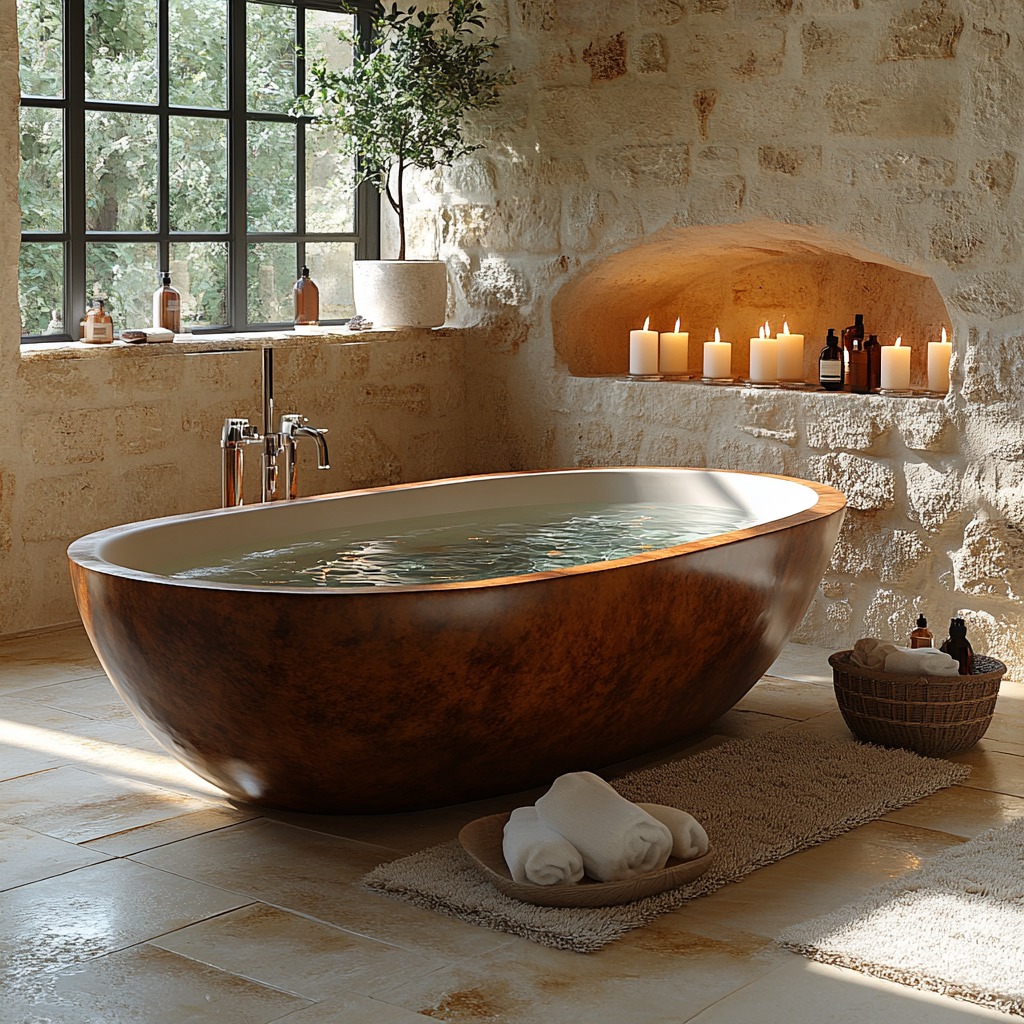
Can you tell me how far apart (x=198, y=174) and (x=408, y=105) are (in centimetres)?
71

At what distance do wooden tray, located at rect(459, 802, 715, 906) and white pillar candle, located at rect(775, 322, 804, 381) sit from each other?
2.41 m

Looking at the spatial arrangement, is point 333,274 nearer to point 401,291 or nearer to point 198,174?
point 401,291

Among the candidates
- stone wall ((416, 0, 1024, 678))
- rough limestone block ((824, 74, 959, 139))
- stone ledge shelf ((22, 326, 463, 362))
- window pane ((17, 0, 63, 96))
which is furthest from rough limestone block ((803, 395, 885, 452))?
window pane ((17, 0, 63, 96))

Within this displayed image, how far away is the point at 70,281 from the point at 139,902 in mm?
2534

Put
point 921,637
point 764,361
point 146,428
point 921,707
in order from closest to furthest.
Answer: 1. point 921,707
2. point 921,637
3. point 146,428
4. point 764,361

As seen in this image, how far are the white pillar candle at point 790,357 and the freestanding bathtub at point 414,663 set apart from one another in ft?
4.83

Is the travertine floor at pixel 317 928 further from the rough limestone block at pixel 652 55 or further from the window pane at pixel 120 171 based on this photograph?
the rough limestone block at pixel 652 55

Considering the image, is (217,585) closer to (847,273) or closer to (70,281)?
(70,281)

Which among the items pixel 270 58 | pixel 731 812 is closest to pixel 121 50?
pixel 270 58

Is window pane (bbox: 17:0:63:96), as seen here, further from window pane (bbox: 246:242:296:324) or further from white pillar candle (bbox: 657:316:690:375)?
white pillar candle (bbox: 657:316:690:375)

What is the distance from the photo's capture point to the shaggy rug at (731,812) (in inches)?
92.6

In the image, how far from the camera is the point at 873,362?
14.7 feet

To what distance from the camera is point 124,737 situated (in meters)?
3.35

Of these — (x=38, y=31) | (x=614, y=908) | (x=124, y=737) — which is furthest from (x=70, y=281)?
(x=614, y=908)
